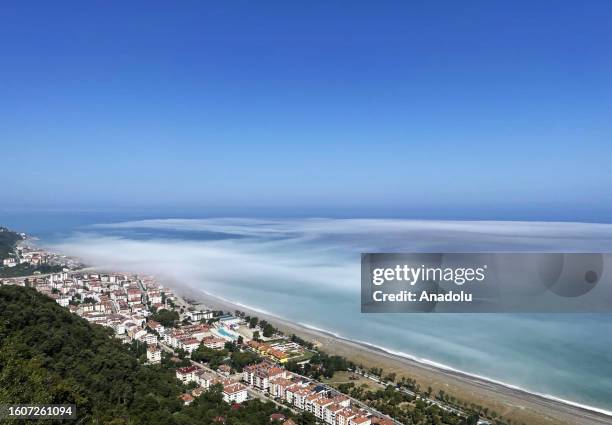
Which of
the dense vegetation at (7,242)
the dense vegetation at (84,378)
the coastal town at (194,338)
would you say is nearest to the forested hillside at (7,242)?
the dense vegetation at (7,242)

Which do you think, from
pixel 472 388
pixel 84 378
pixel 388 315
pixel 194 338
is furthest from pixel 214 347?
pixel 472 388

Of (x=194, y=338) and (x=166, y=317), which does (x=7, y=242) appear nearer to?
(x=166, y=317)

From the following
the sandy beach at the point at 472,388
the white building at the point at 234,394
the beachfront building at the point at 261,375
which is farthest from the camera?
the beachfront building at the point at 261,375

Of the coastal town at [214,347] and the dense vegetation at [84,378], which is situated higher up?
the dense vegetation at [84,378]

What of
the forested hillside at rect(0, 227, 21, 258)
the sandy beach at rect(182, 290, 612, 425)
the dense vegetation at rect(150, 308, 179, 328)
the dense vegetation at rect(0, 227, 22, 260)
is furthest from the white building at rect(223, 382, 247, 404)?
the dense vegetation at rect(0, 227, 22, 260)

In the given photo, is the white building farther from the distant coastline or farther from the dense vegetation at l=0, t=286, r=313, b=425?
the distant coastline

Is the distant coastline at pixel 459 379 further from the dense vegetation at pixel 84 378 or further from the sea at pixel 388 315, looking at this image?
the dense vegetation at pixel 84 378
